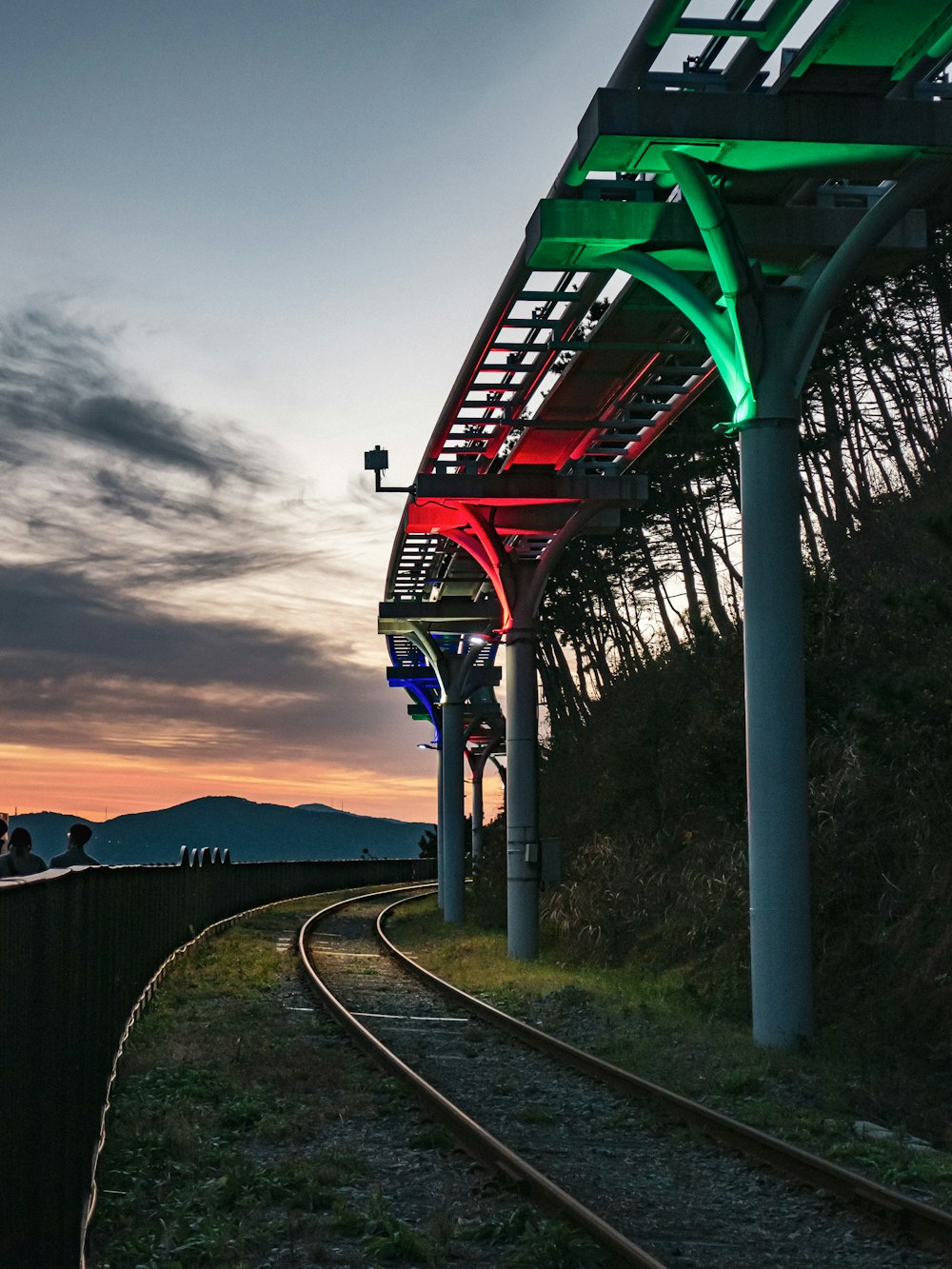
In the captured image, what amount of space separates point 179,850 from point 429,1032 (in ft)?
35.5

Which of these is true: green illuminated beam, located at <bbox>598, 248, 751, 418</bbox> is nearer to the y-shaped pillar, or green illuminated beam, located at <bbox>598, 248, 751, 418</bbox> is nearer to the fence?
the y-shaped pillar

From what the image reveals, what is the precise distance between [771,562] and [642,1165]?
19.7 feet

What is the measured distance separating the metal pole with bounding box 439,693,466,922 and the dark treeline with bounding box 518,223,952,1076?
2.29 metres

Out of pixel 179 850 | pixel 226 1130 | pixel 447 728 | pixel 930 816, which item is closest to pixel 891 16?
pixel 930 816

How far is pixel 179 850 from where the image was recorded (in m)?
24.8

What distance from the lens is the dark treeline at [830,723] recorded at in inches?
540

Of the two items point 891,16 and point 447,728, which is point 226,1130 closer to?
point 891,16

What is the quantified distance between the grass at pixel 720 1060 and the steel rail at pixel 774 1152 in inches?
14.0

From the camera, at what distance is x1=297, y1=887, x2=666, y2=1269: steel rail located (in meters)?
6.64

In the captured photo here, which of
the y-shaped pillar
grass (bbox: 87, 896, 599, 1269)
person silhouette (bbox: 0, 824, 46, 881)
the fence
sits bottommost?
grass (bbox: 87, 896, 599, 1269)

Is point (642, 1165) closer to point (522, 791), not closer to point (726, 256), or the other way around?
point (726, 256)

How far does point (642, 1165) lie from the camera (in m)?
8.77

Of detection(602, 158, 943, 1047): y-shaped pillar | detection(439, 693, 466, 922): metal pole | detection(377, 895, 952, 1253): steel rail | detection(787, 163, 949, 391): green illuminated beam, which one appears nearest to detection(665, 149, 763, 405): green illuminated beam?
detection(602, 158, 943, 1047): y-shaped pillar

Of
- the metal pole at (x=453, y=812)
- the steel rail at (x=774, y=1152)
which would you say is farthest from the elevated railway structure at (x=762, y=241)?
the metal pole at (x=453, y=812)
